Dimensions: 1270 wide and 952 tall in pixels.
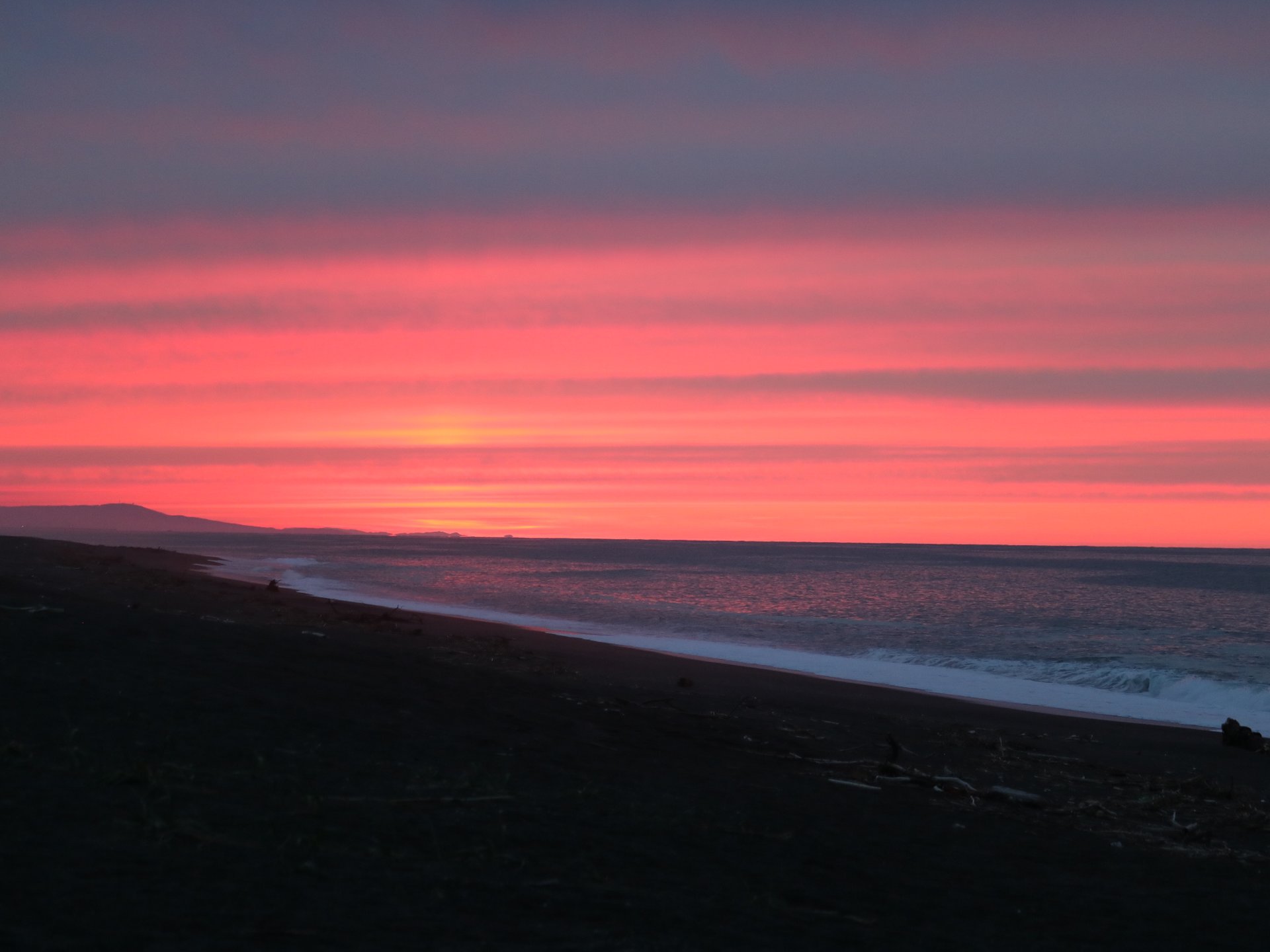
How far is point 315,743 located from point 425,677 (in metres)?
3.81

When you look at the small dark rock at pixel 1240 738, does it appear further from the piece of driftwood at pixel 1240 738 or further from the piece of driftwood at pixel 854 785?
the piece of driftwood at pixel 854 785

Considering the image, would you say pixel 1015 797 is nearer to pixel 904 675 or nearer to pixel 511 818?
pixel 511 818

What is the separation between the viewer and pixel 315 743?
9234 millimetres

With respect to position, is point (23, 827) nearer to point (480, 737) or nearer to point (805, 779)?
point (480, 737)

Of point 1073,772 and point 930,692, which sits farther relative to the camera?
point 930,692

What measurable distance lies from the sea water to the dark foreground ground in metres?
12.9

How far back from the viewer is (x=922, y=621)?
4800 cm

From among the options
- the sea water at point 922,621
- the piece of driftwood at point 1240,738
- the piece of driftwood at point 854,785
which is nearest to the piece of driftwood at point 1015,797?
the piece of driftwood at point 854,785

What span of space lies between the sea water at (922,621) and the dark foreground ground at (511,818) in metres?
12.9

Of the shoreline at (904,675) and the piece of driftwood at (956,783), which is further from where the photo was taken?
the shoreline at (904,675)

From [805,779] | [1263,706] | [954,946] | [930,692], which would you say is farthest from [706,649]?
[954,946]

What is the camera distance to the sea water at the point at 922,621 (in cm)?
2784

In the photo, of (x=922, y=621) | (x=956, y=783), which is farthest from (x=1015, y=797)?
(x=922, y=621)

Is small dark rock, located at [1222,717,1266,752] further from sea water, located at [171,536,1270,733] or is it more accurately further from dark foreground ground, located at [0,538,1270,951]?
sea water, located at [171,536,1270,733]
